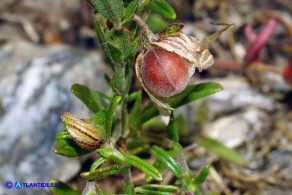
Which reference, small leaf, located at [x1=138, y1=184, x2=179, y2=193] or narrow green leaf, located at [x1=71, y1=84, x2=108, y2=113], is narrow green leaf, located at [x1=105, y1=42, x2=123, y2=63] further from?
small leaf, located at [x1=138, y1=184, x2=179, y2=193]

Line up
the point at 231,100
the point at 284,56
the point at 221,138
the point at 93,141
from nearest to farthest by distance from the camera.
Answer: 1. the point at 93,141
2. the point at 221,138
3. the point at 231,100
4. the point at 284,56

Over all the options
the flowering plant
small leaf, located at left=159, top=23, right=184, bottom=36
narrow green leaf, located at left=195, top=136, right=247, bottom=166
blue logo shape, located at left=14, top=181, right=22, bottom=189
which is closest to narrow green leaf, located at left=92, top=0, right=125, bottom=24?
the flowering plant

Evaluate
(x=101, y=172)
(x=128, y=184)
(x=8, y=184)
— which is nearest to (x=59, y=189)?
(x=128, y=184)

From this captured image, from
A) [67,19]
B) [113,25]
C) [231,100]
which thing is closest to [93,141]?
[113,25]

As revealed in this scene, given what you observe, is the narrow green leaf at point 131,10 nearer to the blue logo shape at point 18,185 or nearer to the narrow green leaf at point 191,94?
the narrow green leaf at point 191,94

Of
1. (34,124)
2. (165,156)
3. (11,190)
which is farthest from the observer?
(34,124)

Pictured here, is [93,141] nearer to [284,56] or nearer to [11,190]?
[11,190]

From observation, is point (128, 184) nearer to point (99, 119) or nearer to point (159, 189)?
point (159, 189)
